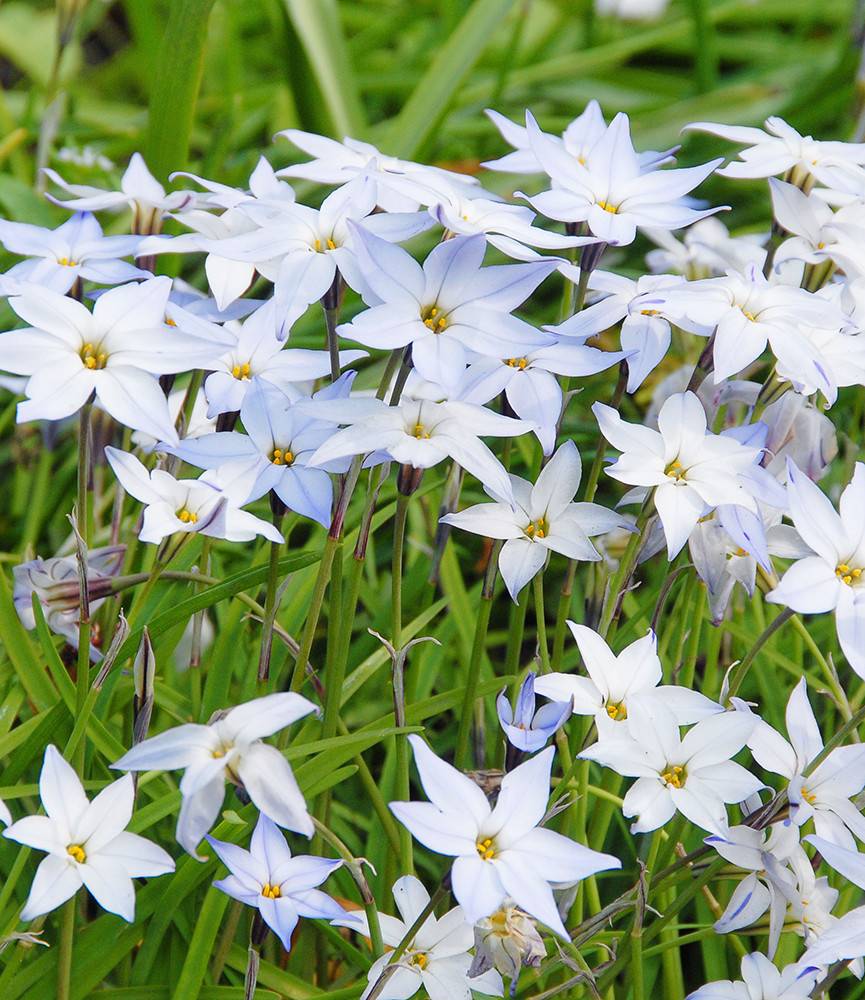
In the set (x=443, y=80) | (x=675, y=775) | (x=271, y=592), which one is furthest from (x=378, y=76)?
(x=675, y=775)

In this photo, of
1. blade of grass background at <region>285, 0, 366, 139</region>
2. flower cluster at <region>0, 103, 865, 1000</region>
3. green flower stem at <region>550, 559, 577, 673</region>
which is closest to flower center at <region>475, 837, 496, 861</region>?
flower cluster at <region>0, 103, 865, 1000</region>

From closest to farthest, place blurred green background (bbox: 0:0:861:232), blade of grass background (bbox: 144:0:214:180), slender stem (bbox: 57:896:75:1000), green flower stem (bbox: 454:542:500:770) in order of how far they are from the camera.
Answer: slender stem (bbox: 57:896:75:1000) < green flower stem (bbox: 454:542:500:770) < blade of grass background (bbox: 144:0:214:180) < blurred green background (bbox: 0:0:861:232)

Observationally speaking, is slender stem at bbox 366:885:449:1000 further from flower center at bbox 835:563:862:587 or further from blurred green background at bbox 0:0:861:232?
blurred green background at bbox 0:0:861:232

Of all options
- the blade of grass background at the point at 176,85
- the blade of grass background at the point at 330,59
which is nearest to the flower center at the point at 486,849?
the blade of grass background at the point at 176,85

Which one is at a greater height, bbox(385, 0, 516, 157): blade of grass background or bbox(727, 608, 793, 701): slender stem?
bbox(385, 0, 516, 157): blade of grass background

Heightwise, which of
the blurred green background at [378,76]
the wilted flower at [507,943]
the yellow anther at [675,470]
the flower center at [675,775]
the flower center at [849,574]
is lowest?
the wilted flower at [507,943]

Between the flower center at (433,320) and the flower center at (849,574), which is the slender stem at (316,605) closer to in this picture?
the flower center at (433,320)

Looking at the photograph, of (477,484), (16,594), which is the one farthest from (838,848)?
(477,484)
